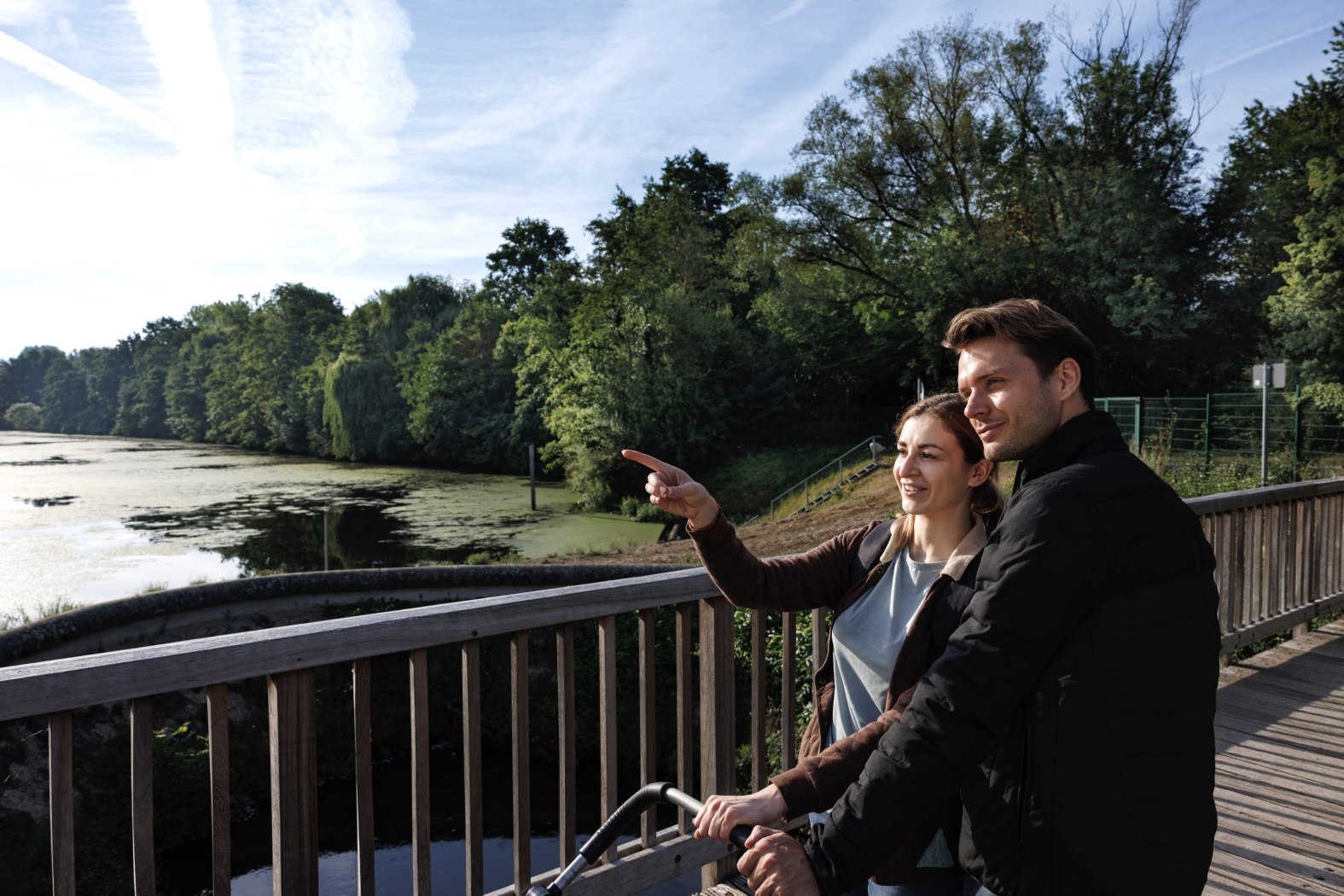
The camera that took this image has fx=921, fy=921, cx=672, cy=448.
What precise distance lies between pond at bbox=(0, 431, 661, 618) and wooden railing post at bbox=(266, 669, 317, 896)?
18595 millimetres

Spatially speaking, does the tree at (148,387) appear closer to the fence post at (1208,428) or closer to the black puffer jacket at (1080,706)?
the fence post at (1208,428)

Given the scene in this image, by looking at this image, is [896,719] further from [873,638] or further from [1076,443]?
[1076,443]

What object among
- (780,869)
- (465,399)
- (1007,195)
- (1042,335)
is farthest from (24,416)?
(1042,335)

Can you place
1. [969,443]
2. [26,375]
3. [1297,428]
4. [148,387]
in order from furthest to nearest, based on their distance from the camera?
[26,375] → [148,387] → [1297,428] → [969,443]

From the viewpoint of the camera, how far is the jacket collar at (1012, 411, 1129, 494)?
121 cm

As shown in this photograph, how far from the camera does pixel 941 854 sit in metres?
1.49

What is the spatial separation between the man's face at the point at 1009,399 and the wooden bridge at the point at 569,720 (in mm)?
1008

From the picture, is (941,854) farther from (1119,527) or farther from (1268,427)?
(1268,427)

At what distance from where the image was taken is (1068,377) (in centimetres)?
129

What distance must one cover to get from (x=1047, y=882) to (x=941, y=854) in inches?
13.8

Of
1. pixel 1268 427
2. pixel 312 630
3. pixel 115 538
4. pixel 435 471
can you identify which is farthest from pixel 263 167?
pixel 312 630

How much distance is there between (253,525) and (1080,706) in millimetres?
34568

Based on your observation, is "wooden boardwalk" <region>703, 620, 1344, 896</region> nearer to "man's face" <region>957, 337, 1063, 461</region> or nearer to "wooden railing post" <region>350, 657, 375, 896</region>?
"wooden railing post" <region>350, 657, 375, 896</region>

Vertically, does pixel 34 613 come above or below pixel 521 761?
below
